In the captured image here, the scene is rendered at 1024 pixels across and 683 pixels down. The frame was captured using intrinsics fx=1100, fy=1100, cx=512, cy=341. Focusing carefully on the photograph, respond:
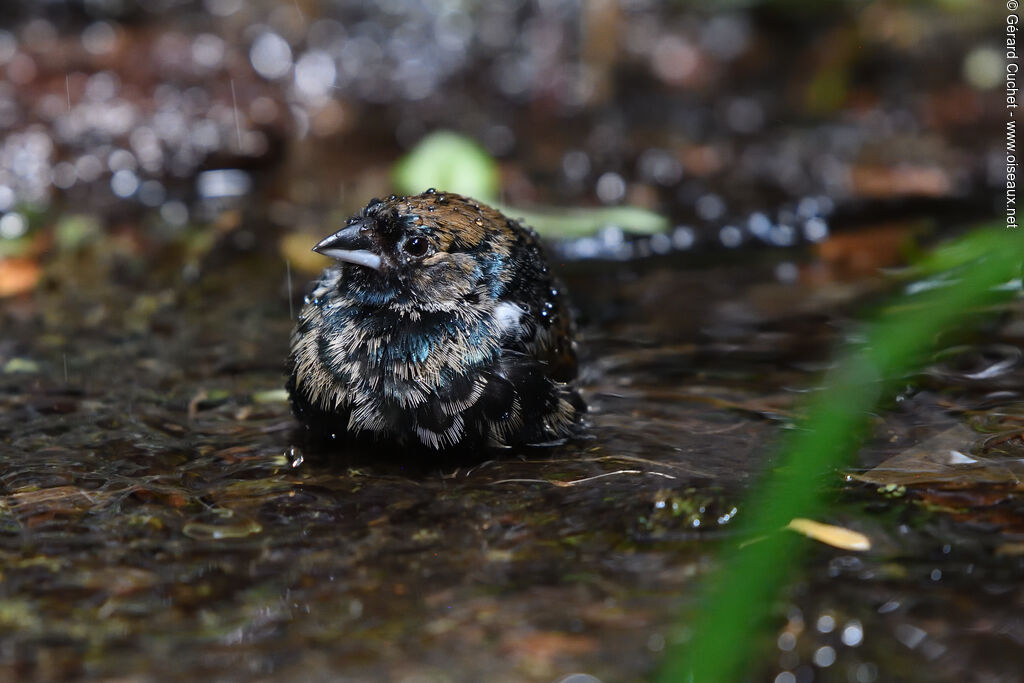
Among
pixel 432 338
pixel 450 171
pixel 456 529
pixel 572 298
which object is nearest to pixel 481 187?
pixel 450 171

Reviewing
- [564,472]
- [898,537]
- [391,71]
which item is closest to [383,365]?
[564,472]

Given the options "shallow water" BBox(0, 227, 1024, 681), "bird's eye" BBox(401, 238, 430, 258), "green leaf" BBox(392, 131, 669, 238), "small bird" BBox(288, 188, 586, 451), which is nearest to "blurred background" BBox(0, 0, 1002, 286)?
"green leaf" BBox(392, 131, 669, 238)

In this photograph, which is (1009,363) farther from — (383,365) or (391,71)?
(391,71)

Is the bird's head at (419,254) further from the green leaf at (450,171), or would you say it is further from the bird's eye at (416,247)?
the green leaf at (450,171)

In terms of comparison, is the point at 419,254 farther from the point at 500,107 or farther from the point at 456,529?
the point at 500,107

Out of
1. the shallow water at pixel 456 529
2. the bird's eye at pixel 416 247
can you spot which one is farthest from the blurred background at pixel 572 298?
the bird's eye at pixel 416 247
